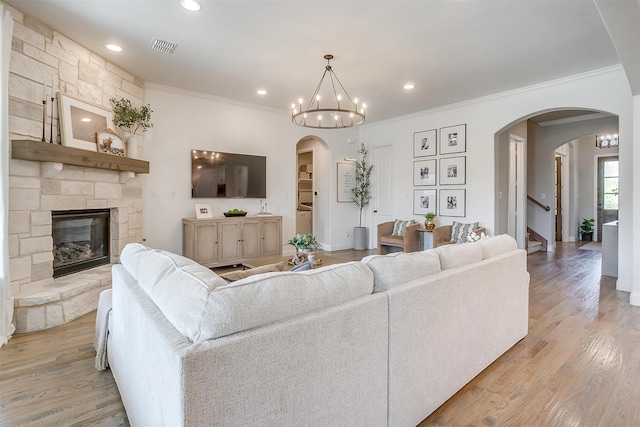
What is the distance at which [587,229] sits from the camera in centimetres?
820

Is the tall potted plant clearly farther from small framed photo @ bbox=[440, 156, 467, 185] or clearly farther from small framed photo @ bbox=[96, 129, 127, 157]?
small framed photo @ bbox=[96, 129, 127, 157]

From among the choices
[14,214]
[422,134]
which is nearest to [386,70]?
[422,134]

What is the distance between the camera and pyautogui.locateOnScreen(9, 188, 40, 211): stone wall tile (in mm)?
2783

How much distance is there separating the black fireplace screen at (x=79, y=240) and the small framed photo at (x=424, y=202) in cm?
495

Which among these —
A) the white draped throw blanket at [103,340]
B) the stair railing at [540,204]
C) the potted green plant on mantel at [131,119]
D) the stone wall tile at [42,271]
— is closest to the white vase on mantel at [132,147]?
the potted green plant on mantel at [131,119]

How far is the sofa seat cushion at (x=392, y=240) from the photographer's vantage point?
557cm

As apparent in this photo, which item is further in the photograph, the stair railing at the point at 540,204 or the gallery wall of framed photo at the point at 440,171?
the stair railing at the point at 540,204

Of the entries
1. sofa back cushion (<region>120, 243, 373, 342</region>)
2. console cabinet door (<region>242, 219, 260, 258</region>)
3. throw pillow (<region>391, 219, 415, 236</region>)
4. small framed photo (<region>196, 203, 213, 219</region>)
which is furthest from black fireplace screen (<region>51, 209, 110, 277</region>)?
throw pillow (<region>391, 219, 415, 236</region>)

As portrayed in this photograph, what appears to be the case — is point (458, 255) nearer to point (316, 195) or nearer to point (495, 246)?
point (495, 246)

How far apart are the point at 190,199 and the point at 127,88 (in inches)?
67.1

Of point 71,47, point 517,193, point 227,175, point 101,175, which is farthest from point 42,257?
point 517,193

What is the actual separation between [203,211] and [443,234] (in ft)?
12.6

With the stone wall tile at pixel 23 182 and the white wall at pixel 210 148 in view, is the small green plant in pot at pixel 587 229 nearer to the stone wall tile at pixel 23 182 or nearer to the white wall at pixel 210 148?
the white wall at pixel 210 148

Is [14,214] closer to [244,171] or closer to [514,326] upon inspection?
[244,171]
